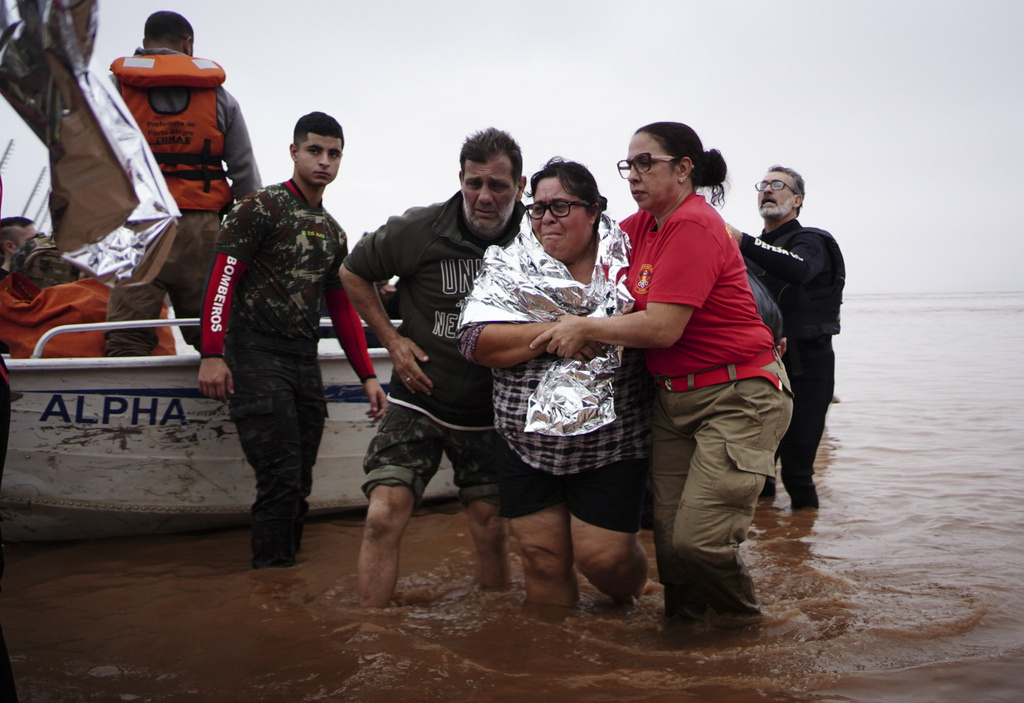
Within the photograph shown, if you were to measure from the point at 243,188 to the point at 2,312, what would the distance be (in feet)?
5.26

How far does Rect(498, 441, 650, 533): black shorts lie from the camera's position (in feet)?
10.8

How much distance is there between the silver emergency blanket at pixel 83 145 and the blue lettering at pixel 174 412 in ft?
8.33

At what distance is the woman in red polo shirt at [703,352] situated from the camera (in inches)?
119

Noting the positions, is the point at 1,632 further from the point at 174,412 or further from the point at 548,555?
the point at 174,412

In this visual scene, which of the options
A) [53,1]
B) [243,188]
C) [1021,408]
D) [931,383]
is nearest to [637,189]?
[53,1]

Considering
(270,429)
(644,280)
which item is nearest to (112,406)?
(270,429)

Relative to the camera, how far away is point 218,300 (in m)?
3.96

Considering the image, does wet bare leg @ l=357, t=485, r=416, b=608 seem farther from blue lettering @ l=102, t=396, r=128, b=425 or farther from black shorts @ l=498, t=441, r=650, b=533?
blue lettering @ l=102, t=396, r=128, b=425

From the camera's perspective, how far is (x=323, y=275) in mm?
4344

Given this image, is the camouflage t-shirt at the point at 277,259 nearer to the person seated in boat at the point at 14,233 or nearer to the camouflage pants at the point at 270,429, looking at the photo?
the camouflage pants at the point at 270,429

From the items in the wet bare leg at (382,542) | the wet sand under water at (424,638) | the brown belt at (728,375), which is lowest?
the wet sand under water at (424,638)

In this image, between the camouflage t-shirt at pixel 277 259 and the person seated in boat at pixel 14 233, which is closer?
the camouflage t-shirt at pixel 277 259

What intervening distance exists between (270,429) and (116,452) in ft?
3.73

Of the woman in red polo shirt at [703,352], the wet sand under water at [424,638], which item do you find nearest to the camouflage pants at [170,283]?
the wet sand under water at [424,638]
